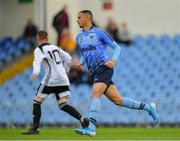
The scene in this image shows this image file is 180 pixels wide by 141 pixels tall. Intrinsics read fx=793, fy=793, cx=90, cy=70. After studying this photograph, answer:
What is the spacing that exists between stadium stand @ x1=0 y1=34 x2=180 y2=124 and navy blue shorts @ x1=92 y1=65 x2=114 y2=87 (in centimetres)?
814

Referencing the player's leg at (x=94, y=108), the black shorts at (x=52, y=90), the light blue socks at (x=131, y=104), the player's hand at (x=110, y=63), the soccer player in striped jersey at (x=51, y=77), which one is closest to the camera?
the player's leg at (x=94, y=108)

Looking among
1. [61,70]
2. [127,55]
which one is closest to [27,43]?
[127,55]

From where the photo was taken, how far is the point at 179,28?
27500 mm

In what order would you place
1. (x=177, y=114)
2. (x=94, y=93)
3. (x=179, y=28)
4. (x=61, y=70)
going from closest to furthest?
(x=94, y=93) < (x=61, y=70) < (x=177, y=114) < (x=179, y=28)

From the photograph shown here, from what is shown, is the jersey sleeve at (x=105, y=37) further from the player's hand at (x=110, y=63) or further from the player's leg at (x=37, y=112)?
the player's leg at (x=37, y=112)

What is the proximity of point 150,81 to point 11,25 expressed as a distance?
20.6 ft

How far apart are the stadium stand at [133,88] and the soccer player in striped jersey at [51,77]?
261 inches

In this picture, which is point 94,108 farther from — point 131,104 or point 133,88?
point 133,88

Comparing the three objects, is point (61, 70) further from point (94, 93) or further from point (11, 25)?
point (11, 25)

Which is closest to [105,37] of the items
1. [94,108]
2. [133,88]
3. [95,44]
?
[95,44]

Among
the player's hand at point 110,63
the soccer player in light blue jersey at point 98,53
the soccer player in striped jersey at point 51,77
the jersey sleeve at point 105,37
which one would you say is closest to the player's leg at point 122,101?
the soccer player in light blue jersey at point 98,53

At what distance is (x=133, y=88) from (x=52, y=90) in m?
9.30

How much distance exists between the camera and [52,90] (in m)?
16.2

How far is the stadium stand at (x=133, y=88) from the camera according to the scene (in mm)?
23266
